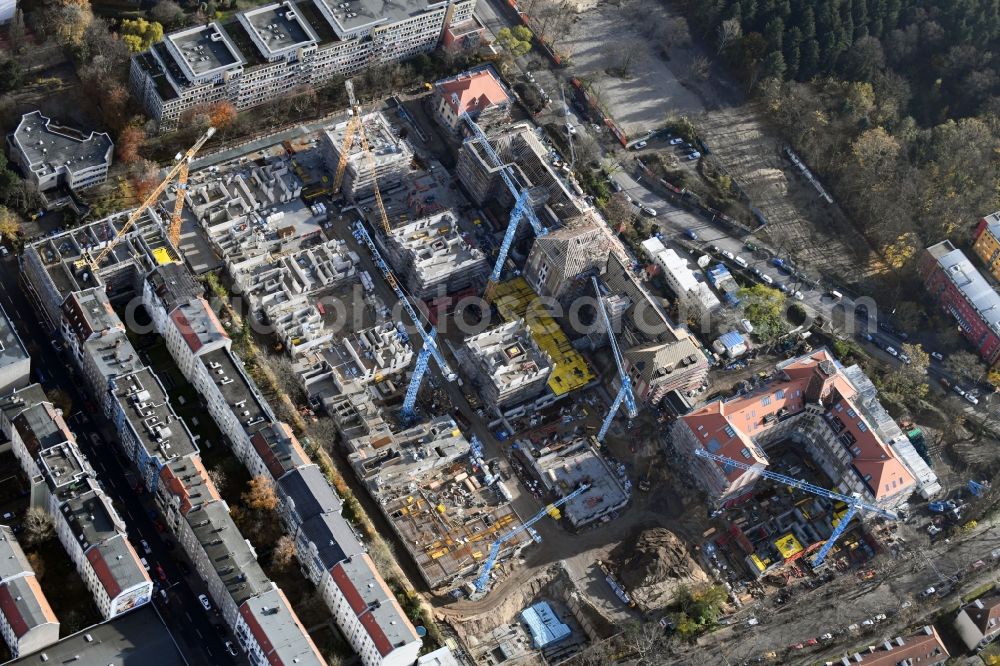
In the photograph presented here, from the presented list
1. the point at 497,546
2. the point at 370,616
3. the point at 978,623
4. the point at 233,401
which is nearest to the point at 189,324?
the point at 233,401

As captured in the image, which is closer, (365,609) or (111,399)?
(365,609)

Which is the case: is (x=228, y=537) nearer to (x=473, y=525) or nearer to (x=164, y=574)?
(x=164, y=574)

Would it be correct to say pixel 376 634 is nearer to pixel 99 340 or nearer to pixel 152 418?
pixel 152 418

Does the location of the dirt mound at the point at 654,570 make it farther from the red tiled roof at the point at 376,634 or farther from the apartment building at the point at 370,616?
the red tiled roof at the point at 376,634

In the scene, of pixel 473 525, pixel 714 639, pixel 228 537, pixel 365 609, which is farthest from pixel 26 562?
pixel 714 639

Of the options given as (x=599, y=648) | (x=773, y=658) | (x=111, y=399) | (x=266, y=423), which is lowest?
(x=773, y=658)

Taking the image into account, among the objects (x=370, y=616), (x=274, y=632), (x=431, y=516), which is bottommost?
(x=370, y=616)
